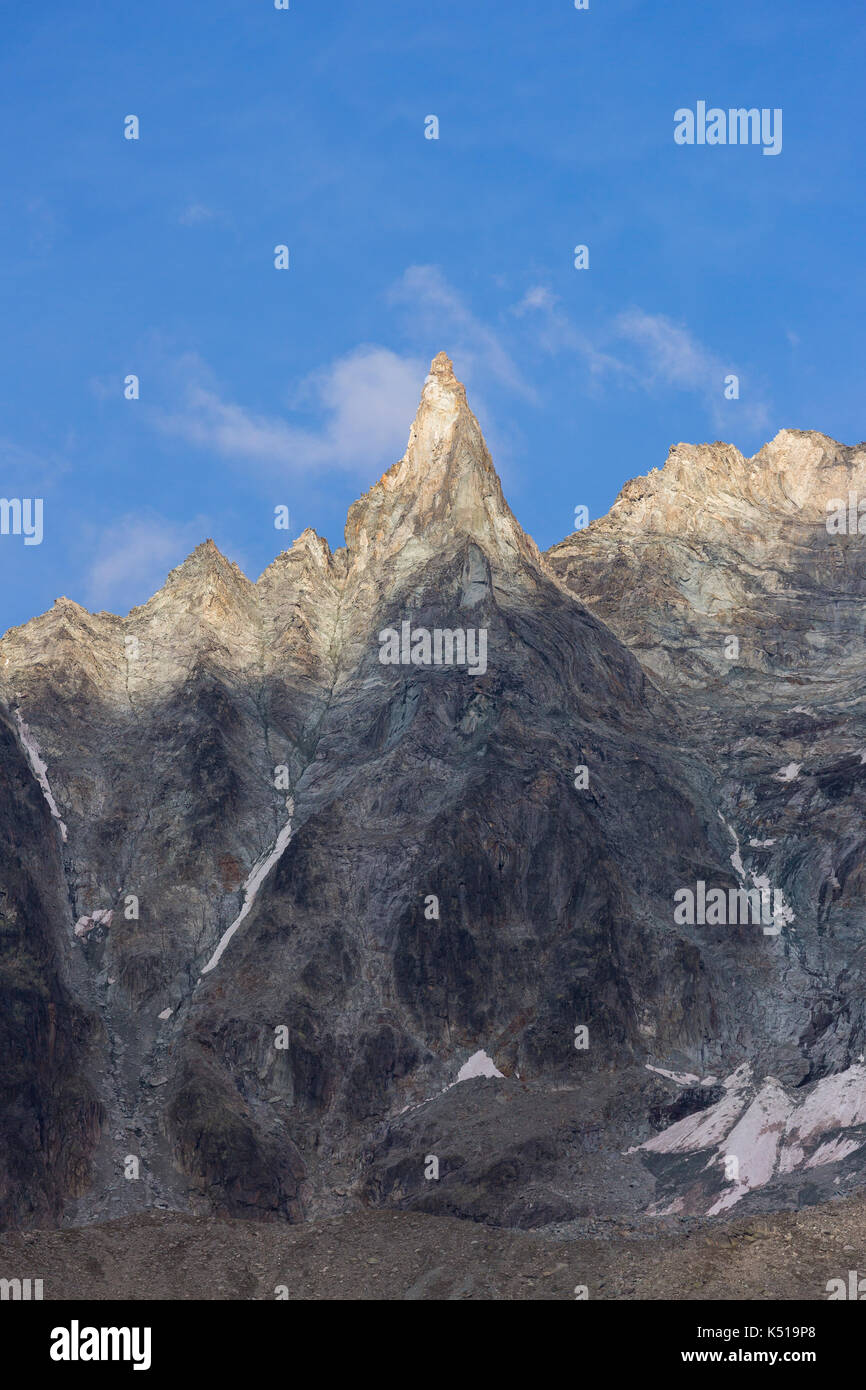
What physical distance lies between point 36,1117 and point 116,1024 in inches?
507

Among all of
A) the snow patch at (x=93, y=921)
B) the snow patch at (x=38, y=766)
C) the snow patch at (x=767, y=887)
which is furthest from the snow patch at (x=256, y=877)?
the snow patch at (x=767, y=887)

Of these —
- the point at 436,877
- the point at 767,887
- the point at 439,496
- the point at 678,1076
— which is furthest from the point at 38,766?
the point at 767,887

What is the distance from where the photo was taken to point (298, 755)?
5231 inches

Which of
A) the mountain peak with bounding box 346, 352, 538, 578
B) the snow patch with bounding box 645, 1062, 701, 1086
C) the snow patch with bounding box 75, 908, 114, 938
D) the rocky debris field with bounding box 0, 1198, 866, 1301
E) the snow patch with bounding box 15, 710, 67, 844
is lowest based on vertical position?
the rocky debris field with bounding box 0, 1198, 866, 1301

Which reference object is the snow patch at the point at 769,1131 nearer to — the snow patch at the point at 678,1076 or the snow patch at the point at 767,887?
the snow patch at the point at 678,1076

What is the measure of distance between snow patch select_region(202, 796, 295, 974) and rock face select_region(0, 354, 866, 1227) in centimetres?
39

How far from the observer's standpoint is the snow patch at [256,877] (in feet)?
364

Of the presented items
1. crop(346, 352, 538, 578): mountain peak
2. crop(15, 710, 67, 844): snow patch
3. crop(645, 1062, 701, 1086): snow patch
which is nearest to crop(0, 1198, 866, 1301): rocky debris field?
crop(645, 1062, 701, 1086): snow patch

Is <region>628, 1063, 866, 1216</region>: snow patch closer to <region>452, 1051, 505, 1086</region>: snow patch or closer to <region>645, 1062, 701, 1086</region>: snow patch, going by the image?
<region>645, 1062, 701, 1086</region>: snow patch

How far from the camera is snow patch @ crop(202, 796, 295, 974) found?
364ft

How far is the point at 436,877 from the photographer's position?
112 metres

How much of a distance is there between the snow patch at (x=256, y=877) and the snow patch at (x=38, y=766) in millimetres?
14994

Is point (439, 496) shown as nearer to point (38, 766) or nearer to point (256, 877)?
point (38, 766)

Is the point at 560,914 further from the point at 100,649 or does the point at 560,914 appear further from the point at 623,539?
the point at 623,539
